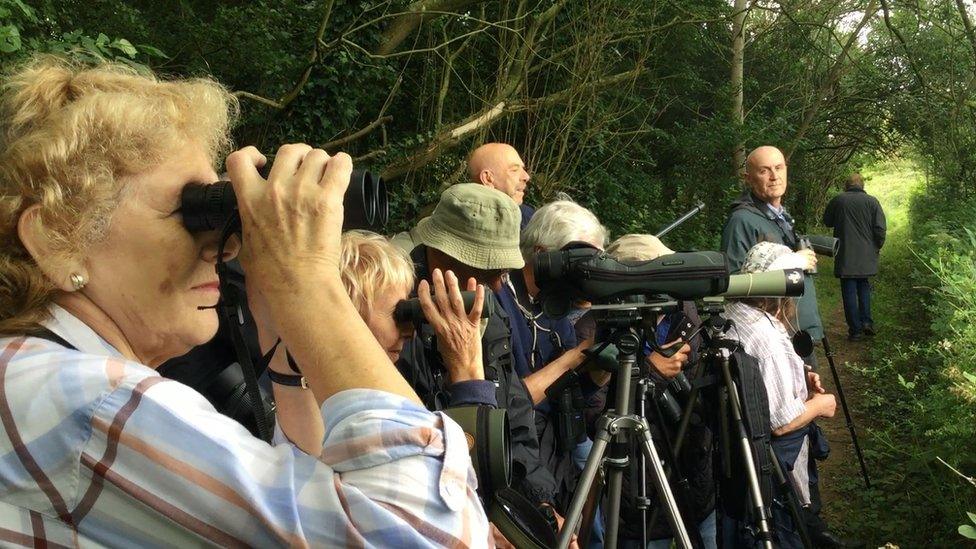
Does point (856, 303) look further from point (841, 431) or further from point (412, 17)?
point (412, 17)

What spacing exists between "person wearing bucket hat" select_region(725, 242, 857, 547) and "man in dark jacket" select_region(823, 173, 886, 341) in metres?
6.23

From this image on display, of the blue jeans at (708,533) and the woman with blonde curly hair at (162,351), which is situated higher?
the woman with blonde curly hair at (162,351)

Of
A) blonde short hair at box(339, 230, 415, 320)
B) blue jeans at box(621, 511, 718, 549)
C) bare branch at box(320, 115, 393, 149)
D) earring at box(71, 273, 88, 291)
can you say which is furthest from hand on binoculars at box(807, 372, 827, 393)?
bare branch at box(320, 115, 393, 149)

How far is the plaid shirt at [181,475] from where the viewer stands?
2.56 feet

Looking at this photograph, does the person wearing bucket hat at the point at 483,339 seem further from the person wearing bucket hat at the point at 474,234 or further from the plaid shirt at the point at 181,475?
the plaid shirt at the point at 181,475

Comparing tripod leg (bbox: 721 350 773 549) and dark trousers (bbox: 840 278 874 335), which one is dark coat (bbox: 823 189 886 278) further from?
tripod leg (bbox: 721 350 773 549)

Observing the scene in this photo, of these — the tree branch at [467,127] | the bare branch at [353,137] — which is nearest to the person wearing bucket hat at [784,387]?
the bare branch at [353,137]

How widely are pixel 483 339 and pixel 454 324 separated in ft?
1.19

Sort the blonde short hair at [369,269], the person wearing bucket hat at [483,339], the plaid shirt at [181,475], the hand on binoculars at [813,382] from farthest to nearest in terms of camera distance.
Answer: the hand on binoculars at [813,382] → the person wearing bucket hat at [483,339] → the blonde short hair at [369,269] → the plaid shirt at [181,475]

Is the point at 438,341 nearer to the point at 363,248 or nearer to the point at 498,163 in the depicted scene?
the point at 363,248

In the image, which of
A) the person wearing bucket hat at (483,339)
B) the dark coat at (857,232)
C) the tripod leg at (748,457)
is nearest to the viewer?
the person wearing bucket hat at (483,339)

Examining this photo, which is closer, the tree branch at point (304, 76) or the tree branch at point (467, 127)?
the tree branch at point (304, 76)

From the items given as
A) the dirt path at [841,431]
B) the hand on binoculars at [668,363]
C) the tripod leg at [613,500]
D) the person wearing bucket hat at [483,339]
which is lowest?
the dirt path at [841,431]

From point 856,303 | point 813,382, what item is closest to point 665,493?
point 813,382
